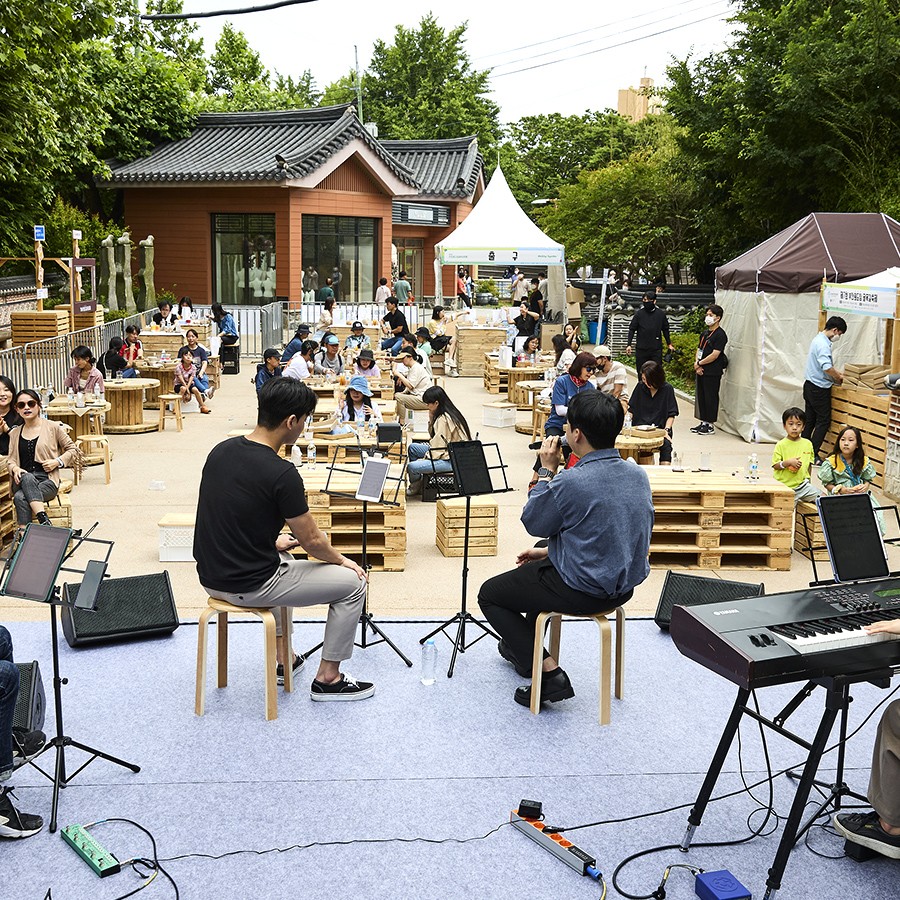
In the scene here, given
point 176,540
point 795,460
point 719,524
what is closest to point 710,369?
point 795,460

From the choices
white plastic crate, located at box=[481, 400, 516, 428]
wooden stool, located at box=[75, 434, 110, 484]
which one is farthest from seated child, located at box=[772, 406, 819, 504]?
white plastic crate, located at box=[481, 400, 516, 428]

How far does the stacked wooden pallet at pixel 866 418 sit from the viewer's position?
41.1 ft

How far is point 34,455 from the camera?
32.3 ft

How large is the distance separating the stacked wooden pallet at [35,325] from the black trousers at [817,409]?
16174 millimetres

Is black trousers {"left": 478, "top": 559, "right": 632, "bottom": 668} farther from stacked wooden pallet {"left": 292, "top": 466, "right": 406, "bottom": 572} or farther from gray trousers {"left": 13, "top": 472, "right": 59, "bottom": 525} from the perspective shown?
gray trousers {"left": 13, "top": 472, "right": 59, "bottom": 525}

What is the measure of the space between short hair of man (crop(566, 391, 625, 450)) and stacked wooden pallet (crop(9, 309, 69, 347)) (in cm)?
2002

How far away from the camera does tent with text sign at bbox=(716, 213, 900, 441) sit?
14.6 meters

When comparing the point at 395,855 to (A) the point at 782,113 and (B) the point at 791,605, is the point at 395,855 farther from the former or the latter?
(A) the point at 782,113

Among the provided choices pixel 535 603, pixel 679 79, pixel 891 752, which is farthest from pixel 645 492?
pixel 679 79

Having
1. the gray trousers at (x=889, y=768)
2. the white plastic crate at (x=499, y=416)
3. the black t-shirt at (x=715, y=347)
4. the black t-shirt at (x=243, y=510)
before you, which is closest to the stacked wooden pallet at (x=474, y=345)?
the white plastic crate at (x=499, y=416)

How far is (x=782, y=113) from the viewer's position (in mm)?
21578

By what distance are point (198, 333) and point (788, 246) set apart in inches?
506

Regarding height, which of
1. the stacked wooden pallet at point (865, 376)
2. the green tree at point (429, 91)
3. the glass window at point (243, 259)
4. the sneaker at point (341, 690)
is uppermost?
the green tree at point (429, 91)

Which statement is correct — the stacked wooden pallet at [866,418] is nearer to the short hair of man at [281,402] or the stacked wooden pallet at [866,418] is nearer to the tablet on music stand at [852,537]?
the tablet on music stand at [852,537]
